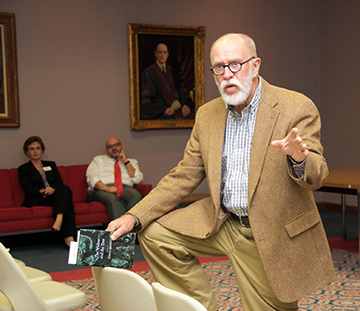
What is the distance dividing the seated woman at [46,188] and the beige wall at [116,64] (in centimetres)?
52

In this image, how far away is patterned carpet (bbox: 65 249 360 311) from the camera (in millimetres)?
4027

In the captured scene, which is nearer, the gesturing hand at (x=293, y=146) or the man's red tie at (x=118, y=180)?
the gesturing hand at (x=293, y=146)

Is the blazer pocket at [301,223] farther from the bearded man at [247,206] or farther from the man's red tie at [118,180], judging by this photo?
the man's red tie at [118,180]

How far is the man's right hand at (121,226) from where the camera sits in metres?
2.55

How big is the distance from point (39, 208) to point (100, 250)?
451cm

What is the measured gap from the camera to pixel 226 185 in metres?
2.76

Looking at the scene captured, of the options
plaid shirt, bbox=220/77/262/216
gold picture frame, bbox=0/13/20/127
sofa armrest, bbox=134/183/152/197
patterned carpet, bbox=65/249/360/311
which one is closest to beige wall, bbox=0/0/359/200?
gold picture frame, bbox=0/13/20/127

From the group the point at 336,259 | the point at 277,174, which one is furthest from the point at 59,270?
the point at 277,174

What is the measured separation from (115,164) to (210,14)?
2.99 metres

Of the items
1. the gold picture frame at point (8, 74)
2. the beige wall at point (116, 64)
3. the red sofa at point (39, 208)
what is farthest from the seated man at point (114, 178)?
the gold picture frame at point (8, 74)

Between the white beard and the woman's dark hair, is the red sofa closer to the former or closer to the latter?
the woman's dark hair

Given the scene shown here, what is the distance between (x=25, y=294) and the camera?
2.10m

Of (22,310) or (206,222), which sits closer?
(22,310)

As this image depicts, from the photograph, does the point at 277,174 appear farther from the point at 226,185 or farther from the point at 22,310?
the point at 22,310
